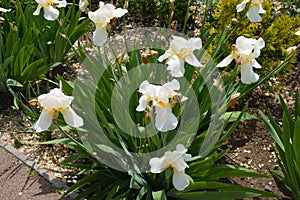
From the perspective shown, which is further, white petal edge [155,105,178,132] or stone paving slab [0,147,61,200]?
stone paving slab [0,147,61,200]

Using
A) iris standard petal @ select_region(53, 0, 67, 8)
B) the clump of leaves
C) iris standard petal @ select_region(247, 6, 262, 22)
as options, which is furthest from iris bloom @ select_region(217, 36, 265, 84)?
iris standard petal @ select_region(53, 0, 67, 8)

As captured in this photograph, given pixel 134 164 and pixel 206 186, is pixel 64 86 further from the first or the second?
pixel 206 186

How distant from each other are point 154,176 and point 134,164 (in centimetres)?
14

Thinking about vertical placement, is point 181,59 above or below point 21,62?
above

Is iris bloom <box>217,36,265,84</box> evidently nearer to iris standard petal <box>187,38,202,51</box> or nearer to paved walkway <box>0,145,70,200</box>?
iris standard petal <box>187,38,202,51</box>

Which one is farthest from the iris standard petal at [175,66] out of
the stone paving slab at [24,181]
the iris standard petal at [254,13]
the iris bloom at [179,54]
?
the stone paving slab at [24,181]

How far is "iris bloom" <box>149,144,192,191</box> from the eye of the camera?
2.06 meters

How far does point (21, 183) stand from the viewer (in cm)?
303

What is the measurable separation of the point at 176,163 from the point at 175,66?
457 millimetres

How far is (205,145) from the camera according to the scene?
2719 millimetres

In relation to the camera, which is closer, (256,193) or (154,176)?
(256,193)

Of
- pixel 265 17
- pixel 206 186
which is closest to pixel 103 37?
pixel 206 186

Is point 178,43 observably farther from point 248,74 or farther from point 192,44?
point 248,74

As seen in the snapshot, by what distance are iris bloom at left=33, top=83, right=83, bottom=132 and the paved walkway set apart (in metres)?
1.04
